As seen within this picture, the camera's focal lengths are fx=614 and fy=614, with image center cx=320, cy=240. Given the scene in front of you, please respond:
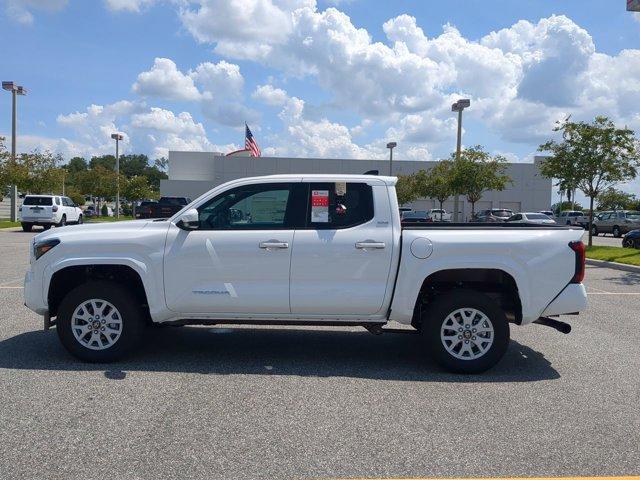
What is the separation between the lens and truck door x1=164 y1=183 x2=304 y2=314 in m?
5.98

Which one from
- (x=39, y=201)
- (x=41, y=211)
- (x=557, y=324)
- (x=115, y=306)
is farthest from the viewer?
(x=39, y=201)

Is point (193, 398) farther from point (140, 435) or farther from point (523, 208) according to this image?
point (523, 208)

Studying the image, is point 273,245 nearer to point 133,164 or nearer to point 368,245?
point 368,245

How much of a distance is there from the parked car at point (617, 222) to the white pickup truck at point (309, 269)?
36.0 metres

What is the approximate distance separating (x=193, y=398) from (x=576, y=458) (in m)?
2.97

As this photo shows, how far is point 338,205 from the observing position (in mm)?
6152

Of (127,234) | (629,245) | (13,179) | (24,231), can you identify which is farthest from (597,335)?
(13,179)

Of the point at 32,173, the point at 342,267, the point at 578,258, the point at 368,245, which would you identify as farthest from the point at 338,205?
the point at 32,173

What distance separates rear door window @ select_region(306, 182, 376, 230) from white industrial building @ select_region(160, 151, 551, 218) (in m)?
57.7

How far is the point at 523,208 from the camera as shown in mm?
68125

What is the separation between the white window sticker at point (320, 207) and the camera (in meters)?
6.12

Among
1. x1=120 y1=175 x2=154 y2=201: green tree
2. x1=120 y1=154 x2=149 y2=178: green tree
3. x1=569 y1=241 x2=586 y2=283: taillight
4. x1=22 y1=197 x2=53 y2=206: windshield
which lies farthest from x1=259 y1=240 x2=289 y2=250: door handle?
x1=120 y1=154 x2=149 y2=178: green tree

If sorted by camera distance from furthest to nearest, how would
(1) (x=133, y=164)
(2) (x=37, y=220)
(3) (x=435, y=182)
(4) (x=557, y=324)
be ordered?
(1) (x=133, y=164) → (3) (x=435, y=182) → (2) (x=37, y=220) → (4) (x=557, y=324)

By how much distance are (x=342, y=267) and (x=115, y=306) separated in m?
2.28
